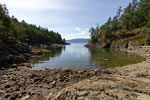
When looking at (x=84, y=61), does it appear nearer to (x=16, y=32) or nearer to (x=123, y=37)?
(x=16, y=32)

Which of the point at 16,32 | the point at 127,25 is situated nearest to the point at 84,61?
the point at 16,32

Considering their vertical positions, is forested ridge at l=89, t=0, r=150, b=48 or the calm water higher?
forested ridge at l=89, t=0, r=150, b=48

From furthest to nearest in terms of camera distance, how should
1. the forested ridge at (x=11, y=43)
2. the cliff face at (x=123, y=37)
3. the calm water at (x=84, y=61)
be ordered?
the cliff face at (x=123, y=37)
the forested ridge at (x=11, y=43)
the calm water at (x=84, y=61)

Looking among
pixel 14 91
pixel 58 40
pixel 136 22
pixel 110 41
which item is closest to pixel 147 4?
pixel 136 22

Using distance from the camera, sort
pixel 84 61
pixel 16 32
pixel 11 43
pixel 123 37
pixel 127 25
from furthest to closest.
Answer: pixel 127 25
pixel 123 37
pixel 16 32
pixel 11 43
pixel 84 61

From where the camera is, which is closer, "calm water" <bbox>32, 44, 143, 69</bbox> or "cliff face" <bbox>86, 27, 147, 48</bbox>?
"calm water" <bbox>32, 44, 143, 69</bbox>

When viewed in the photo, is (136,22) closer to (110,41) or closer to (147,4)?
(147,4)

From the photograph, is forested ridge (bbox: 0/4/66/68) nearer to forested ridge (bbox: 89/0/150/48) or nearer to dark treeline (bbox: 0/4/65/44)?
dark treeline (bbox: 0/4/65/44)

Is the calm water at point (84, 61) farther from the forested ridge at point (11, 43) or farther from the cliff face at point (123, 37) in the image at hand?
the cliff face at point (123, 37)

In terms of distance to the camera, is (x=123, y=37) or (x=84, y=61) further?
(x=123, y=37)

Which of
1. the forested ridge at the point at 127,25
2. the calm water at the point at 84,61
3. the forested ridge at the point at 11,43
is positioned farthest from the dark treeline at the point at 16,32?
the forested ridge at the point at 127,25

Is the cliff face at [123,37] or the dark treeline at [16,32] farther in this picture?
the cliff face at [123,37]

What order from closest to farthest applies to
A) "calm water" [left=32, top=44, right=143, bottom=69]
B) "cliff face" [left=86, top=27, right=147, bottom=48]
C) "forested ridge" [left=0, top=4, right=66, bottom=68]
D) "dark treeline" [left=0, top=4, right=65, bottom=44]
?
"calm water" [left=32, top=44, right=143, bottom=69] → "forested ridge" [left=0, top=4, right=66, bottom=68] → "dark treeline" [left=0, top=4, right=65, bottom=44] → "cliff face" [left=86, top=27, right=147, bottom=48]

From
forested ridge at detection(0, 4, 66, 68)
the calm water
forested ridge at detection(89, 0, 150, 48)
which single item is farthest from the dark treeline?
forested ridge at detection(89, 0, 150, 48)
